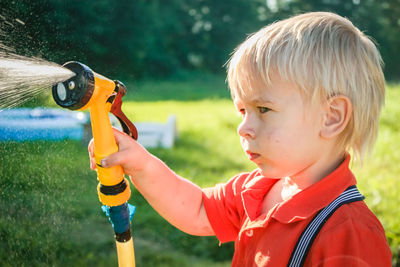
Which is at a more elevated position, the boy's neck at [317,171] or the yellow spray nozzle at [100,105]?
the yellow spray nozzle at [100,105]

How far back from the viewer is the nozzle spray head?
1.19 m

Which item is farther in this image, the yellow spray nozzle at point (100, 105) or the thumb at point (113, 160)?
the thumb at point (113, 160)

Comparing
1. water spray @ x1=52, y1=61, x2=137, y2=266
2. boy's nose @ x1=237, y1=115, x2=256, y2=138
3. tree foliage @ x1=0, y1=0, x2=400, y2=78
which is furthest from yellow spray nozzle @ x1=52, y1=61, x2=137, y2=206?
tree foliage @ x1=0, y1=0, x2=400, y2=78

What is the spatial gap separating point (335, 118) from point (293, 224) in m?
0.33

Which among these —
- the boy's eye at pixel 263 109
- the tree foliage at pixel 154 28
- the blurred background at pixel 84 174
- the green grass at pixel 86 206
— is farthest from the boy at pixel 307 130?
the tree foliage at pixel 154 28

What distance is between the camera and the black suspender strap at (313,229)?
1260mm

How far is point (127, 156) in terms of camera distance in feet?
4.63

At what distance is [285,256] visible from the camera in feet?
4.22

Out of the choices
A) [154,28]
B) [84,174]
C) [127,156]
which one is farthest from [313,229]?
[154,28]

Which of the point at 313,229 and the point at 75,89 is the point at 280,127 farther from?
the point at 75,89

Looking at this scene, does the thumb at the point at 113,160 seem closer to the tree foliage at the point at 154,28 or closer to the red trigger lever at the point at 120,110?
the red trigger lever at the point at 120,110

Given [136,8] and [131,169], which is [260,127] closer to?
[131,169]

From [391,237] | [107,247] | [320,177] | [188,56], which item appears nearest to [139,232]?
[107,247]

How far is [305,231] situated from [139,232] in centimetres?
209
